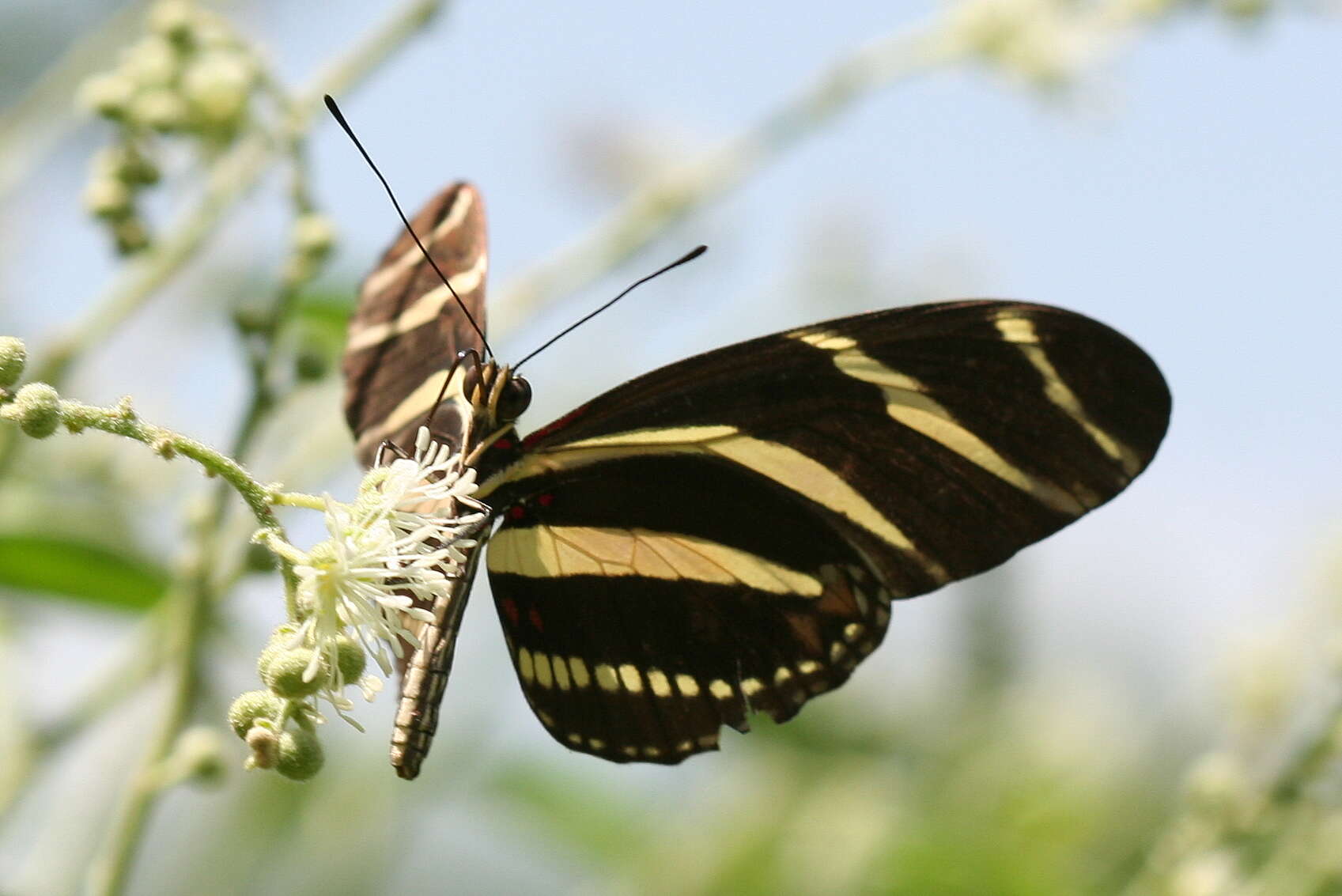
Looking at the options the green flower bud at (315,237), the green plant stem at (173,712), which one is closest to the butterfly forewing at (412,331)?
the green flower bud at (315,237)

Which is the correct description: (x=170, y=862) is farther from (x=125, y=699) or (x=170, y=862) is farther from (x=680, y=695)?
(x=680, y=695)

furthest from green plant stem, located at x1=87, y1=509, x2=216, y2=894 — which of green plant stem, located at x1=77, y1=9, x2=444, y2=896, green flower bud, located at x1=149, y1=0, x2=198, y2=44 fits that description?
green flower bud, located at x1=149, y1=0, x2=198, y2=44

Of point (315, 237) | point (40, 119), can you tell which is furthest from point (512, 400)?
point (40, 119)

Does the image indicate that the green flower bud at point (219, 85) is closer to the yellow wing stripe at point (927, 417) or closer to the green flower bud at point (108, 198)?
the green flower bud at point (108, 198)

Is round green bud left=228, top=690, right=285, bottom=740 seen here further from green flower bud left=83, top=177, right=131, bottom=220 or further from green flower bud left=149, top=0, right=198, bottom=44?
green flower bud left=149, top=0, right=198, bottom=44

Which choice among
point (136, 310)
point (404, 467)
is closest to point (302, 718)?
point (404, 467)

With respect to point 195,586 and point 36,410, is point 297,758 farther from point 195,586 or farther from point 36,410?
point 195,586

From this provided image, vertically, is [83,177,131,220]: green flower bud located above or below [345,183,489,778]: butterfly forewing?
above
